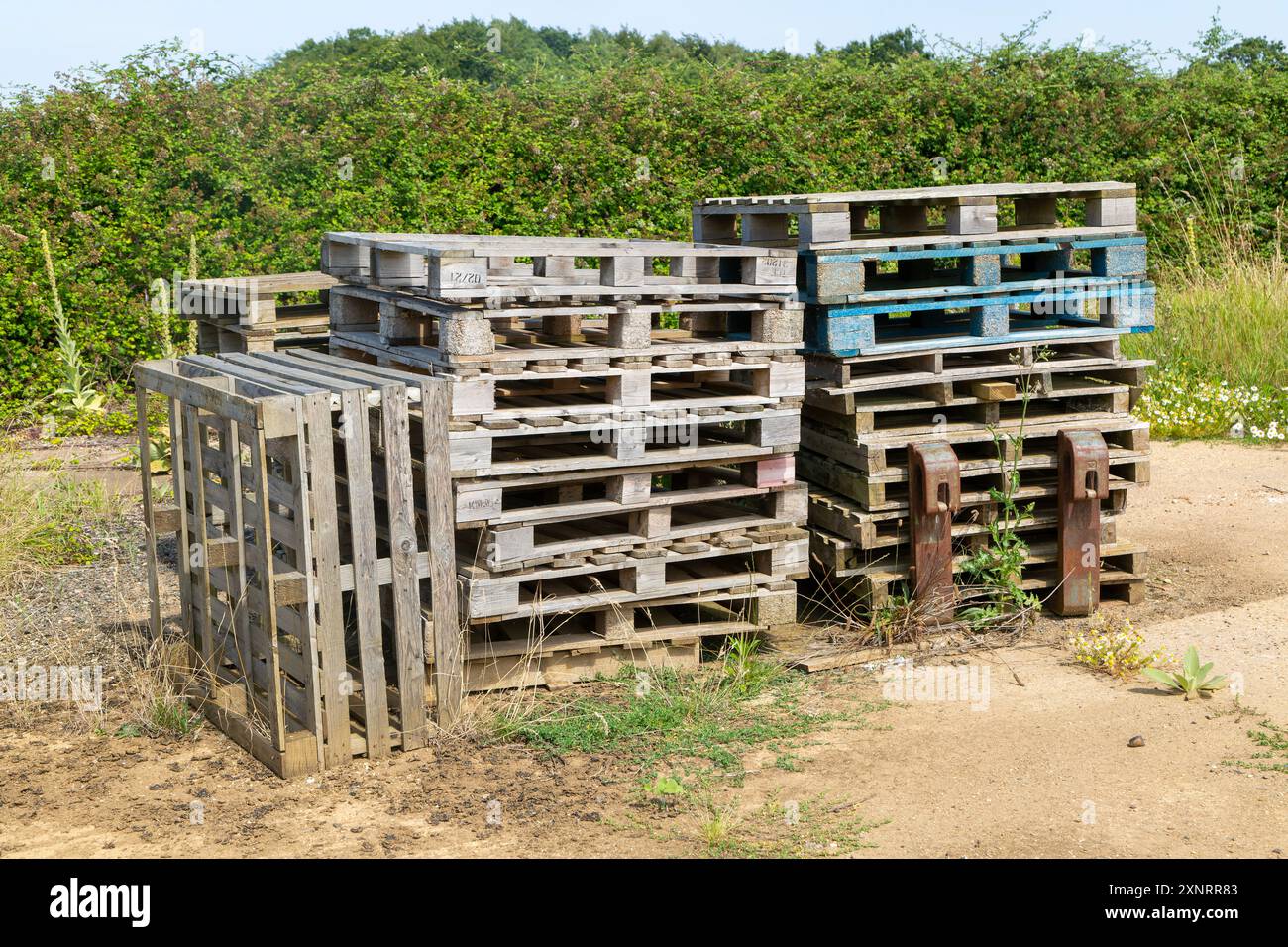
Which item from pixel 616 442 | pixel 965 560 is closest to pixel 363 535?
pixel 616 442

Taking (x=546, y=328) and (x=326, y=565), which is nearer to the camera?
(x=326, y=565)

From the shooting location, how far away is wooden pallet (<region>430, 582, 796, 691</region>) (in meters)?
5.48

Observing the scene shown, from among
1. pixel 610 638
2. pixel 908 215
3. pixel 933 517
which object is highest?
pixel 908 215

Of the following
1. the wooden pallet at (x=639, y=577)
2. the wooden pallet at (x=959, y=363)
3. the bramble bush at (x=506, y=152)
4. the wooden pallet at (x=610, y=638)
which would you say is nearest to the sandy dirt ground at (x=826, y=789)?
the wooden pallet at (x=610, y=638)

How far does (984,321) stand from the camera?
20.7ft

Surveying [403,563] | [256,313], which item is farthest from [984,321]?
[256,313]

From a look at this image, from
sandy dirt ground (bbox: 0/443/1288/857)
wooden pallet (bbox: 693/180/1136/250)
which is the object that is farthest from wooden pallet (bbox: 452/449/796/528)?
wooden pallet (bbox: 693/180/1136/250)

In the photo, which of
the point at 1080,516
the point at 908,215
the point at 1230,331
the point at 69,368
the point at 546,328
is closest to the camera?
the point at 546,328

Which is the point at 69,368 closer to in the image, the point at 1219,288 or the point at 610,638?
the point at 610,638

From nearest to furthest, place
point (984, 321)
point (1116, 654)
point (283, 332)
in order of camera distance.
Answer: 1. point (1116, 654)
2. point (984, 321)
3. point (283, 332)

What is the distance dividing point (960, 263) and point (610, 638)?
249cm

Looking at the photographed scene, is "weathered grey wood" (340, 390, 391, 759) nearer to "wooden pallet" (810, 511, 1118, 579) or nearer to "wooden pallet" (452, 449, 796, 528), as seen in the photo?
"wooden pallet" (452, 449, 796, 528)

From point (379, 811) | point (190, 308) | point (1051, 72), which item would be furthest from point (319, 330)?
point (1051, 72)

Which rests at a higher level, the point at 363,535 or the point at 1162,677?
the point at 363,535
